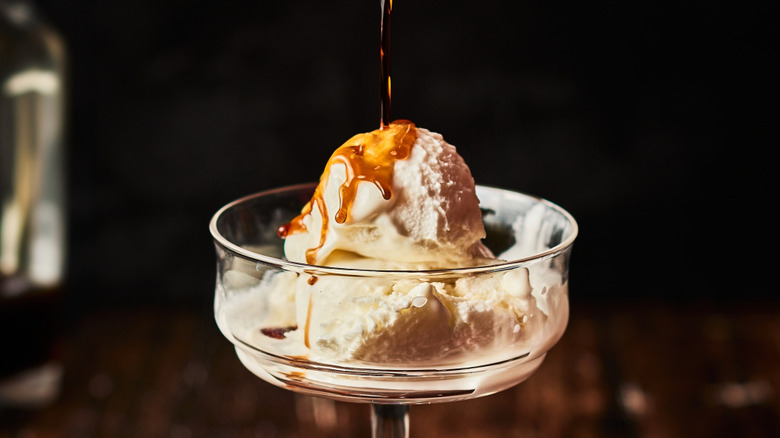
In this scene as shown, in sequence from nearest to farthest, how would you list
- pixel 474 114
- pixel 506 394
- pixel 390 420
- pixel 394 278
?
pixel 394 278 < pixel 390 420 < pixel 506 394 < pixel 474 114

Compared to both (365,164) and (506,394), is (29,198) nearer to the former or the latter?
(506,394)

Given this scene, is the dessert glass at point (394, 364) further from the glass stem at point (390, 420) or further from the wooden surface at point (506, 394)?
the wooden surface at point (506, 394)

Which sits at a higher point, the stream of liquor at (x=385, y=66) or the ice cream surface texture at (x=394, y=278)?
the stream of liquor at (x=385, y=66)

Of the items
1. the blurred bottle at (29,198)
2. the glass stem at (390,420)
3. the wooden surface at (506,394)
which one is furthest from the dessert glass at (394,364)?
the blurred bottle at (29,198)

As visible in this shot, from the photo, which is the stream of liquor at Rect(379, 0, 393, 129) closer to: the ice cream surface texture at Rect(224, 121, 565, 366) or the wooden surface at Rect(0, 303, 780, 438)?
the ice cream surface texture at Rect(224, 121, 565, 366)

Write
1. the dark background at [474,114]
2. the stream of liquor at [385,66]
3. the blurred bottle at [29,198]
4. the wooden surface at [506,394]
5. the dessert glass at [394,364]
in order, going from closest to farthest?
1. the dessert glass at [394,364]
2. the stream of liquor at [385,66]
3. the wooden surface at [506,394]
4. the blurred bottle at [29,198]
5. the dark background at [474,114]

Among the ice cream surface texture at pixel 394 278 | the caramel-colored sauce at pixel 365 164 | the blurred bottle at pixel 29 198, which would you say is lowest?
the blurred bottle at pixel 29 198

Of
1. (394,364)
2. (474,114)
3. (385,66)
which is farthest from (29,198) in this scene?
(394,364)
